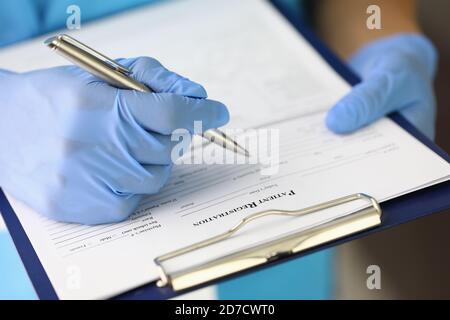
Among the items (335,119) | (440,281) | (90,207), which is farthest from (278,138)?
(440,281)

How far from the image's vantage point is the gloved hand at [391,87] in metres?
0.63

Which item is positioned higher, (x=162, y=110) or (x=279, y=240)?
(x=162, y=110)

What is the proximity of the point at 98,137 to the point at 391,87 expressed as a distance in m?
0.31

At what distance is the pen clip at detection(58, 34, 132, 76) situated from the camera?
495 millimetres

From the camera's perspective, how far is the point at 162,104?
51 centimetres

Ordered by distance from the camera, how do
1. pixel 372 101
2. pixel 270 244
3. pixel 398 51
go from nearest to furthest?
pixel 270 244
pixel 372 101
pixel 398 51

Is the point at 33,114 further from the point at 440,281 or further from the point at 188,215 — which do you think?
the point at 440,281

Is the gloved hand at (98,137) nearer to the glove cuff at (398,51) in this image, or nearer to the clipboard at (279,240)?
the clipboard at (279,240)

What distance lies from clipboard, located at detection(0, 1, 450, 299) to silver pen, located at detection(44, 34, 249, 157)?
14cm

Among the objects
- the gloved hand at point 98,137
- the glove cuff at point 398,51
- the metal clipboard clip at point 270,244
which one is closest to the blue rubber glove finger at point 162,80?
the gloved hand at point 98,137

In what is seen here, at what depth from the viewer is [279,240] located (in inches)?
19.7

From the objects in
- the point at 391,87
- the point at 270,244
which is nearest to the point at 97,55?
the point at 270,244

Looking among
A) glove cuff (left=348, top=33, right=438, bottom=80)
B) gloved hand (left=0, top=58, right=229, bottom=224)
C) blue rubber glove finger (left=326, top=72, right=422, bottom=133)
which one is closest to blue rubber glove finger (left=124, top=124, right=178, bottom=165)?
gloved hand (left=0, top=58, right=229, bottom=224)

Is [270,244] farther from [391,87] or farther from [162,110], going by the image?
[391,87]
